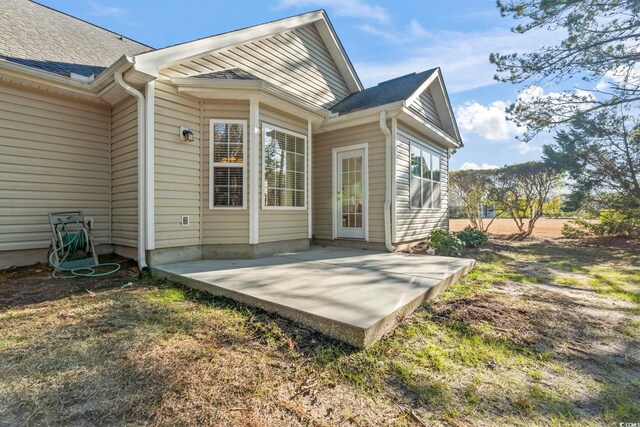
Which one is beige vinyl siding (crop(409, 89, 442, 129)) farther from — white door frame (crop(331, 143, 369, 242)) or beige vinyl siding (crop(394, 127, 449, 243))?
white door frame (crop(331, 143, 369, 242))

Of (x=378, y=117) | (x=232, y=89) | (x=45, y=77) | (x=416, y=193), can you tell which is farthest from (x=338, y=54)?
(x=45, y=77)

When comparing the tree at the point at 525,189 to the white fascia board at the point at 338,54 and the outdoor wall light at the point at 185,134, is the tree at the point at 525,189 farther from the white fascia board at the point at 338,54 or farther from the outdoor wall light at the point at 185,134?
the outdoor wall light at the point at 185,134

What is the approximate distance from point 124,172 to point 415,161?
6.10m

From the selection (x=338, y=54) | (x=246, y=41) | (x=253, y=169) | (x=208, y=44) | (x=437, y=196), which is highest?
(x=338, y=54)

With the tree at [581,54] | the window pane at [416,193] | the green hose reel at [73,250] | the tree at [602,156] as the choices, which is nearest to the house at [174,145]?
the green hose reel at [73,250]

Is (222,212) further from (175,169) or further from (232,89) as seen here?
(232,89)

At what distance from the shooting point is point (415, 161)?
288 inches

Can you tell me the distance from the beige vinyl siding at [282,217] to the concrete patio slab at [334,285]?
49cm

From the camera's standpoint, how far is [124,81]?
4.24 m

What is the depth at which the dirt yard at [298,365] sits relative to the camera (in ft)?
5.03

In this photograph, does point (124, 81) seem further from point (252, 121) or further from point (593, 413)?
point (593, 413)

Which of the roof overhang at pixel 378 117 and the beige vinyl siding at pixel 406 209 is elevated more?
the roof overhang at pixel 378 117

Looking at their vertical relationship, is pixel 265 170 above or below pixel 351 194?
above

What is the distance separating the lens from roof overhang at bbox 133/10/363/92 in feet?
13.9
